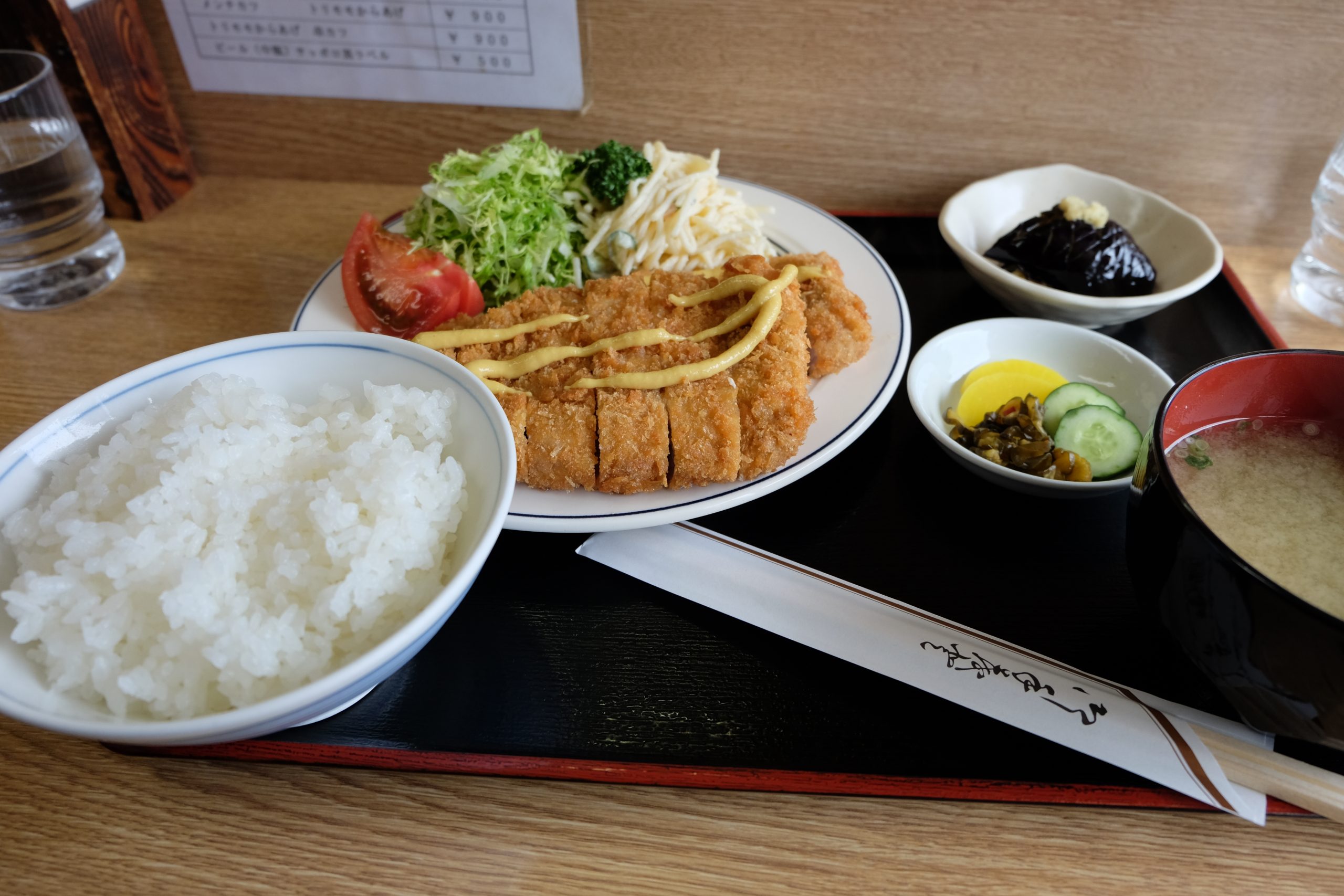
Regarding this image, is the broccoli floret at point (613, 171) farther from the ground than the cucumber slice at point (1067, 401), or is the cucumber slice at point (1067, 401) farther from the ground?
the broccoli floret at point (613, 171)

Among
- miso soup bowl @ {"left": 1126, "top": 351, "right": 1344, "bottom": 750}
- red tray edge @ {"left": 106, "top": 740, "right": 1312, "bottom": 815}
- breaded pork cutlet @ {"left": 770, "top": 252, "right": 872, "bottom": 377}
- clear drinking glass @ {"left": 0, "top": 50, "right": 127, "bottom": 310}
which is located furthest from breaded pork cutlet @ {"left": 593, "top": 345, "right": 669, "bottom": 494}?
clear drinking glass @ {"left": 0, "top": 50, "right": 127, "bottom": 310}

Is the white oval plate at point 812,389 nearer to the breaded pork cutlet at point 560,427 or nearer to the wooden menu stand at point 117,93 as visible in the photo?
the breaded pork cutlet at point 560,427

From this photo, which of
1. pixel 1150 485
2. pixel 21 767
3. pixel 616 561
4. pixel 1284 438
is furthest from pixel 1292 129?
pixel 21 767

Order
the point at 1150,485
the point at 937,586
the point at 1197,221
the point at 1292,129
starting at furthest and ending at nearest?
the point at 1292,129, the point at 1197,221, the point at 937,586, the point at 1150,485

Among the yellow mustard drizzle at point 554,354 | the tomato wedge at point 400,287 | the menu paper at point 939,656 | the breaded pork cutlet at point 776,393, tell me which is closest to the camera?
the menu paper at point 939,656

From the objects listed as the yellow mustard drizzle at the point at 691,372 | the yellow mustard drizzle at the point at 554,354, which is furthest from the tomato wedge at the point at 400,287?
the yellow mustard drizzle at the point at 691,372

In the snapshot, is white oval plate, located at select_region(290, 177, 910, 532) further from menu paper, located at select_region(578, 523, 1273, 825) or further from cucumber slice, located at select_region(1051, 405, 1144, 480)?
cucumber slice, located at select_region(1051, 405, 1144, 480)

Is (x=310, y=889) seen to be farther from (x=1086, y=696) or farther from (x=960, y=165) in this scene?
(x=960, y=165)
